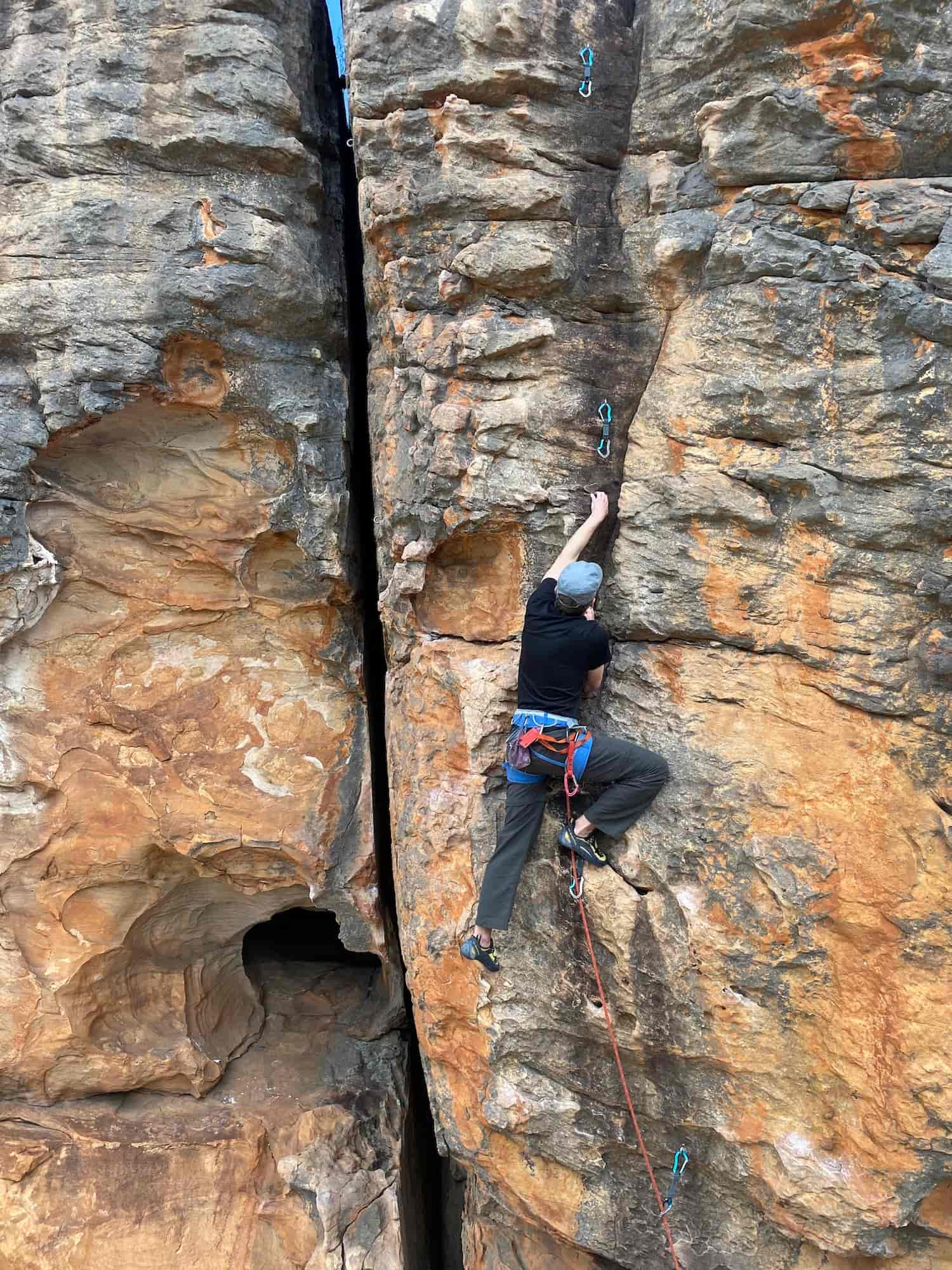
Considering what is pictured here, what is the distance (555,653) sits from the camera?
4.39m

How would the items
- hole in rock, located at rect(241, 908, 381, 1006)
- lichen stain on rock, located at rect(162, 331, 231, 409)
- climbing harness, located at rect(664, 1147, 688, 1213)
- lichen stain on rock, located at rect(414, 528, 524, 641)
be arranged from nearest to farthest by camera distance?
1. climbing harness, located at rect(664, 1147, 688, 1213)
2. lichen stain on rock, located at rect(414, 528, 524, 641)
3. lichen stain on rock, located at rect(162, 331, 231, 409)
4. hole in rock, located at rect(241, 908, 381, 1006)

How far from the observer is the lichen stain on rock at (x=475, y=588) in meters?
4.90

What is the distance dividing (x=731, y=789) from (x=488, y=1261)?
13.1 feet

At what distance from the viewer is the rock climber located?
14.4ft

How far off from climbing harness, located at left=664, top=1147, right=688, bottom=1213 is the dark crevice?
252cm

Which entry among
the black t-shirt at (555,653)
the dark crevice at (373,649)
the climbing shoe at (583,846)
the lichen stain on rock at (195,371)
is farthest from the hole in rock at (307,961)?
the lichen stain on rock at (195,371)

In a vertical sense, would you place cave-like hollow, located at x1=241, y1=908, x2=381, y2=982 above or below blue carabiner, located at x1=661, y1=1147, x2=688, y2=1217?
below

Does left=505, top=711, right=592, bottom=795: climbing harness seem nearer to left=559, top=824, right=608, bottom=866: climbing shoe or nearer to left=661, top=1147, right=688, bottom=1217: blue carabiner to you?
left=559, top=824, right=608, bottom=866: climbing shoe

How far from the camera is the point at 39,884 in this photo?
5996 millimetres

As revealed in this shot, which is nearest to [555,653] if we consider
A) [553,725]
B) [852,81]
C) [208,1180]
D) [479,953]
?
[553,725]

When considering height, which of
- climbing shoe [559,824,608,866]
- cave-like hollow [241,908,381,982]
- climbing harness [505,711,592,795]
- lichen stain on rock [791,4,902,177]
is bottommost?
cave-like hollow [241,908,381,982]

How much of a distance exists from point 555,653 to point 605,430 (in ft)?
4.20

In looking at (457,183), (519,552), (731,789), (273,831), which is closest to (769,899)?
(731,789)

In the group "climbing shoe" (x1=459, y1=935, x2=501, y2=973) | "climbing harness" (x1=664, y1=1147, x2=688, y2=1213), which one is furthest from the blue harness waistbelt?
"climbing harness" (x1=664, y1=1147, x2=688, y2=1213)
